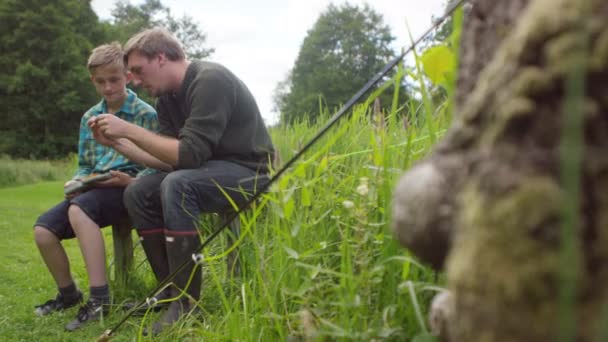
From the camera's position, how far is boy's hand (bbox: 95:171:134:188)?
11.7ft

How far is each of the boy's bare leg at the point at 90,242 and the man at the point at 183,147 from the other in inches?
13.2

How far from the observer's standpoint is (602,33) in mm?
571

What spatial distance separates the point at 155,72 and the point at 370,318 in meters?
2.53

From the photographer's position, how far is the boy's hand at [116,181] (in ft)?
11.7

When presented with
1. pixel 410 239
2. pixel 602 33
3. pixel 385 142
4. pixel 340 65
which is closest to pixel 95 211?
pixel 385 142

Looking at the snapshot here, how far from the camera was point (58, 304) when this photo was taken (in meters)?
3.64

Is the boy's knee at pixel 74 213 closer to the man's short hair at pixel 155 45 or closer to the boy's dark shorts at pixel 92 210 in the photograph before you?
the boy's dark shorts at pixel 92 210

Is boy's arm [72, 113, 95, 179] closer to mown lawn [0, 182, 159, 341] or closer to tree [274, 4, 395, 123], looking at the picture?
mown lawn [0, 182, 159, 341]

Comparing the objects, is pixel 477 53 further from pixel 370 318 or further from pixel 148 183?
pixel 148 183

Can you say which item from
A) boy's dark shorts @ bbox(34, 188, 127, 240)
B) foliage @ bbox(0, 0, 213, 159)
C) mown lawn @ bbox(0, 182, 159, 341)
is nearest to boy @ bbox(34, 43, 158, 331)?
boy's dark shorts @ bbox(34, 188, 127, 240)

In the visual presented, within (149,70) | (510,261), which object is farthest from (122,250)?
(510,261)

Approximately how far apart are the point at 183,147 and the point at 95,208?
905 mm

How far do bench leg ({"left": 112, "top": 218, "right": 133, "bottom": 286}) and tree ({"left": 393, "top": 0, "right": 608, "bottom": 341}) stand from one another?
11.4 ft

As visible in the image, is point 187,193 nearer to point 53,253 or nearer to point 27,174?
point 53,253
